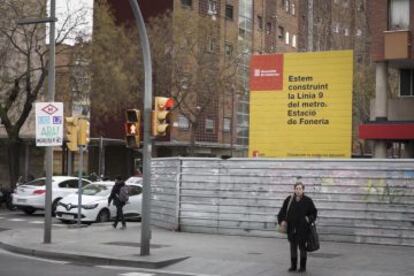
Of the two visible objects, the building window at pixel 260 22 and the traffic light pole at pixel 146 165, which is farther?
the building window at pixel 260 22

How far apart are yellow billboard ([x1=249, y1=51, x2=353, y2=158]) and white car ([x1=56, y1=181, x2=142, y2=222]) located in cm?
500

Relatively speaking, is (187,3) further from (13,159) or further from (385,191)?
(385,191)

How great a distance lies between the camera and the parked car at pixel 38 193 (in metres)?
27.3

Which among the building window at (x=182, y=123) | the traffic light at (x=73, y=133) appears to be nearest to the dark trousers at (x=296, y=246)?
the traffic light at (x=73, y=133)

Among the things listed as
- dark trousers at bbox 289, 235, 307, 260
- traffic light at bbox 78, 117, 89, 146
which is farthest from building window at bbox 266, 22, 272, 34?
dark trousers at bbox 289, 235, 307, 260

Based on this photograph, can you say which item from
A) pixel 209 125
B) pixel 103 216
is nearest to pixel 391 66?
pixel 103 216

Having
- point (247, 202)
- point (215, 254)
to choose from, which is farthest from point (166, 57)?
point (215, 254)

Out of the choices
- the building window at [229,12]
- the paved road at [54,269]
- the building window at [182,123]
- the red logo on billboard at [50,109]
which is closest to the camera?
the paved road at [54,269]

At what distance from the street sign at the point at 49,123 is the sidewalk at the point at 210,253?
2542mm

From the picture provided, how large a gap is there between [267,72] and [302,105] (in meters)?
1.80

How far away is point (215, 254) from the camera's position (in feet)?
49.8

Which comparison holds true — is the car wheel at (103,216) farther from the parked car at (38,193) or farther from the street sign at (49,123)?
the street sign at (49,123)

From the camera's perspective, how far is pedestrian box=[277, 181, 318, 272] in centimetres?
1285

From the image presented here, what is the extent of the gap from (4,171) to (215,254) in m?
37.1
